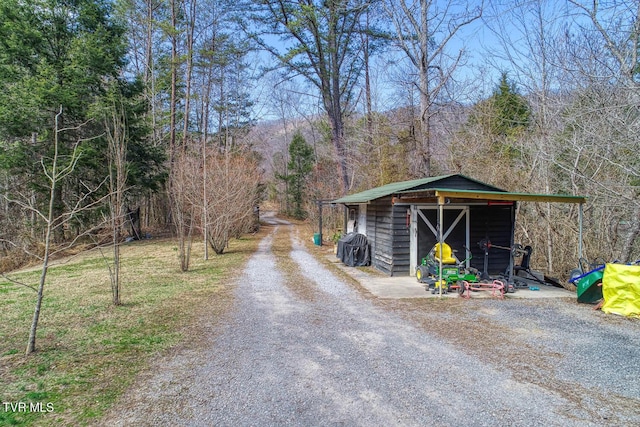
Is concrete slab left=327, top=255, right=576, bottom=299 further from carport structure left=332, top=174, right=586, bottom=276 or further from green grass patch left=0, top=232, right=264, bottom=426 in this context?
green grass patch left=0, top=232, right=264, bottom=426

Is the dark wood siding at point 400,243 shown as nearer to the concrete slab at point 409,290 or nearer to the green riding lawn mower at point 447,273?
the concrete slab at point 409,290

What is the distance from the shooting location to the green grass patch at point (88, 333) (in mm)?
3104

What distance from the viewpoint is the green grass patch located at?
3.10m

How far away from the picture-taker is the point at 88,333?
15.8 feet

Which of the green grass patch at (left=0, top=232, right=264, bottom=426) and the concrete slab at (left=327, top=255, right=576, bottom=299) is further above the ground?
the green grass patch at (left=0, top=232, right=264, bottom=426)

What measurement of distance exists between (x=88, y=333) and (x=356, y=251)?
25.5 feet

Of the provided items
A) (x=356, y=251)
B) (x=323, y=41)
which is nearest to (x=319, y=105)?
(x=323, y=41)

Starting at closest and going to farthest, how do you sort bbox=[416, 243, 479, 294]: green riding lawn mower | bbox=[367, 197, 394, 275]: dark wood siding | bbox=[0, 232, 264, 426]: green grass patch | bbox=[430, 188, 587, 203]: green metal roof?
bbox=[0, 232, 264, 426]: green grass patch
bbox=[430, 188, 587, 203]: green metal roof
bbox=[416, 243, 479, 294]: green riding lawn mower
bbox=[367, 197, 394, 275]: dark wood siding

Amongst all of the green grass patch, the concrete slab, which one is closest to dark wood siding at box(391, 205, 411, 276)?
the concrete slab

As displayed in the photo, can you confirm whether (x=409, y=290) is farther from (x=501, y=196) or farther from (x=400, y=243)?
(x=501, y=196)

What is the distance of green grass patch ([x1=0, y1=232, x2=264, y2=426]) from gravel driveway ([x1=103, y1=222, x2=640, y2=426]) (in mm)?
388

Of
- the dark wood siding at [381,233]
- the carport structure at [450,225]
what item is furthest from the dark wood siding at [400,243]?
the dark wood siding at [381,233]

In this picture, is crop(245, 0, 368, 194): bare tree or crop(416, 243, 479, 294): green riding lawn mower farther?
crop(245, 0, 368, 194): bare tree

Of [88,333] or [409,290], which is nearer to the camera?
[88,333]
